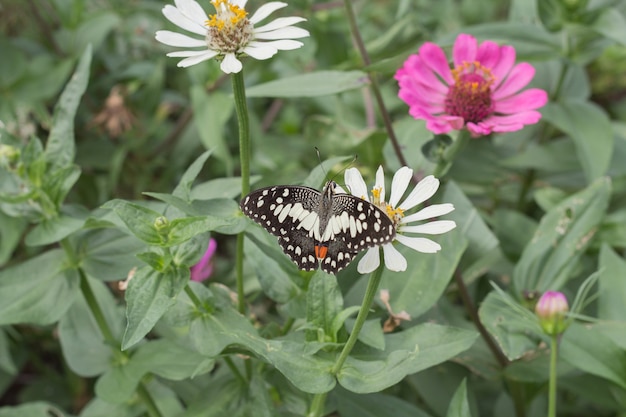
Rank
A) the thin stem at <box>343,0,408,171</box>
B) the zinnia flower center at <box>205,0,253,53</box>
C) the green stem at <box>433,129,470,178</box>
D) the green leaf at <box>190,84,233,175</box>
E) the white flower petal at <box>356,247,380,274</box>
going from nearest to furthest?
the white flower petal at <box>356,247,380,274</box>, the zinnia flower center at <box>205,0,253,53</box>, the green stem at <box>433,129,470,178</box>, the thin stem at <box>343,0,408,171</box>, the green leaf at <box>190,84,233,175</box>

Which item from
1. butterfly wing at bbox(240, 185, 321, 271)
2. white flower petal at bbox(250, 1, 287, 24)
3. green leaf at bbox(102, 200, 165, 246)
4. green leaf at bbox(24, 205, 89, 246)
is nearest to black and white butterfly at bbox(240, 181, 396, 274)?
butterfly wing at bbox(240, 185, 321, 271)

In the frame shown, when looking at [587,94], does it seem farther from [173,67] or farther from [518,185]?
[173,67]

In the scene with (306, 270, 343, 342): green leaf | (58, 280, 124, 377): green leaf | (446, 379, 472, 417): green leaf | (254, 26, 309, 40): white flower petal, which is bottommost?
(58, 280, 124, 377): green leaf

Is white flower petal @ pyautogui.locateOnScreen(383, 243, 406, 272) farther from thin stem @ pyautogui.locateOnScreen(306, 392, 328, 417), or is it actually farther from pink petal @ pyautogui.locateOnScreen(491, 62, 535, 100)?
pink petal @ pyautogui.locateOnScreen(491, 62, 535, 100)

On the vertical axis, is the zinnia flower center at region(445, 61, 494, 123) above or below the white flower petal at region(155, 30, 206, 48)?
below

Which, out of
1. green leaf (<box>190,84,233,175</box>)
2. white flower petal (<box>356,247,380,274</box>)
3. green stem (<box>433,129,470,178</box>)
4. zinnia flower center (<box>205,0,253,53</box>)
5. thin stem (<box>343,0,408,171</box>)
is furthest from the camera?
green leaf (<box>190,84,233,175</box>)

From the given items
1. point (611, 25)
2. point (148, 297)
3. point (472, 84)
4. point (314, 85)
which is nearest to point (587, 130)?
point (611, 25)
